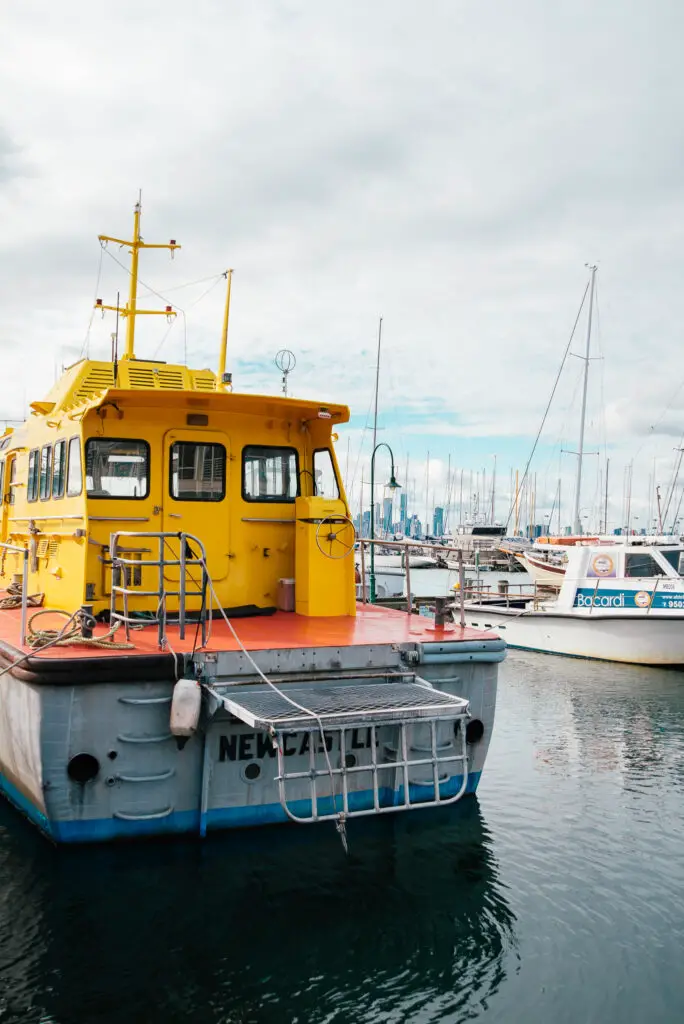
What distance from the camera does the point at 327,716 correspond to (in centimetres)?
537

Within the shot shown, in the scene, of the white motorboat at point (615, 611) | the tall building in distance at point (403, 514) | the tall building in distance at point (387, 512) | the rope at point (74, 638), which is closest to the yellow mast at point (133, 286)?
the rope at point (74, 638)

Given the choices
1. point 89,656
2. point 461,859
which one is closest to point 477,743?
point 461,859

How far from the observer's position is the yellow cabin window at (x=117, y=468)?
7871 millimetres

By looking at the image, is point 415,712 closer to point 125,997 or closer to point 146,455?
point 125,997

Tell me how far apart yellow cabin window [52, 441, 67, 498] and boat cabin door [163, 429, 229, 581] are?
107 cm

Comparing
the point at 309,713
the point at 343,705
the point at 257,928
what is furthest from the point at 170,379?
the point at 257,928

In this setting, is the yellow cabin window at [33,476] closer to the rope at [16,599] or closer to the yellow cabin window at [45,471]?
the yellow cabin window at [45,471]

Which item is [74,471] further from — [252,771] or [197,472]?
[252,771]

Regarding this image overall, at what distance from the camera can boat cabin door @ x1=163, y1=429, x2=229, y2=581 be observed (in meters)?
8.12

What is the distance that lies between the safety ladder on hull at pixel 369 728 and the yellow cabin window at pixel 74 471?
2802 mm

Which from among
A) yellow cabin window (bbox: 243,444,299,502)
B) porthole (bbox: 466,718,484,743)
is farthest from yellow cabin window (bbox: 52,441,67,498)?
porthole (bbox: 466,718,484,743)

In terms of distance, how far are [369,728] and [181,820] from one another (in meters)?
1.59

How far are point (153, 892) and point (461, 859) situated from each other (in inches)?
99.5

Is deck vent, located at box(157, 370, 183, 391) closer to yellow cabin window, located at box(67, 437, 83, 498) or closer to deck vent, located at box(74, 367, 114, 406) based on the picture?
deck vent, located at box(74, 367, 114, 406)
